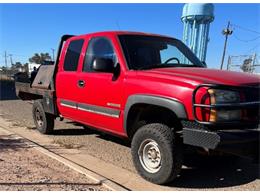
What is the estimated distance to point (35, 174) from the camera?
5078mm

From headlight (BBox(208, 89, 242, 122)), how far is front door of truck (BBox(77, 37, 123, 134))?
5.07 feet

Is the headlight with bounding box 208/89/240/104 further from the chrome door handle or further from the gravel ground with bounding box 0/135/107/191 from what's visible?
the chrome door handle

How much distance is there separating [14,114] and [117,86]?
22.7ft

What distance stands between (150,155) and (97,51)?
212cm

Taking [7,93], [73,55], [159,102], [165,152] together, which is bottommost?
[7,93]

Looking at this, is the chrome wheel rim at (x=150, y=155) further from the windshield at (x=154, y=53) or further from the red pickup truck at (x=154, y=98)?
the windshield at (x=154, y=53)

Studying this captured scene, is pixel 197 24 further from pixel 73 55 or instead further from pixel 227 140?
pixel 227 140

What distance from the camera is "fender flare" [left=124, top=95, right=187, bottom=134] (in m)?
4.53

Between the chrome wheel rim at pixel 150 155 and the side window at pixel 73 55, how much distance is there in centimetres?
232

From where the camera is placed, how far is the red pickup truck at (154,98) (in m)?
4.39

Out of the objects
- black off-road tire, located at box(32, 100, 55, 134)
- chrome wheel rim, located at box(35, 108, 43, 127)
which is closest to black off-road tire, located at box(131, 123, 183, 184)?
black off-road tire, located at box(32, 100, 55, 134)

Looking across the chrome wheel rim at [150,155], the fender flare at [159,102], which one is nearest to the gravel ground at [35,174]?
the chrome wheel rim at [150,155]

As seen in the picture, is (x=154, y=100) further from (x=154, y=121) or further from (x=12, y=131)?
(x=12, y=131)

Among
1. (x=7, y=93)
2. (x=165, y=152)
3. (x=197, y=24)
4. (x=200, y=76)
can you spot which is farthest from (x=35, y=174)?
(x=197, y=24)
